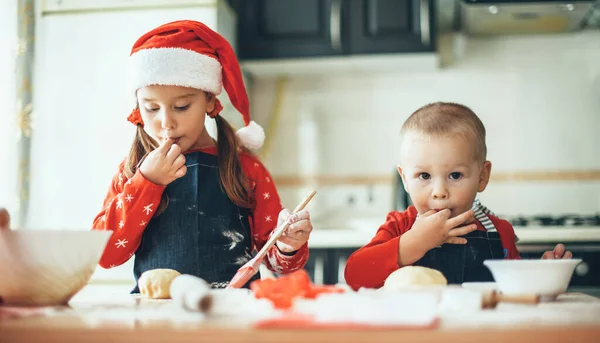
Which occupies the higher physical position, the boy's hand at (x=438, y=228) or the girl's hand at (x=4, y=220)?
the girl's hand at (x=4, y=220)

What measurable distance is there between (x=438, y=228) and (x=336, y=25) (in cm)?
156

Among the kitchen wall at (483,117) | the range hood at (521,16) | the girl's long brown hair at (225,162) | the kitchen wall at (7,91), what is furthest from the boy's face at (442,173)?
the kitchen wall at (7,91)

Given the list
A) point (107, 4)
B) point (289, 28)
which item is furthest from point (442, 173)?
→ point (107, 4)

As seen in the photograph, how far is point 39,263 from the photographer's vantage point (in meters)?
0.77

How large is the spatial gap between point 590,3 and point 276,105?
1264 mm

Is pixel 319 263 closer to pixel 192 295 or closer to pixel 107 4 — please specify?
pixel 107 4

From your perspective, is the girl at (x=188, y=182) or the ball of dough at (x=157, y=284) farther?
the girl at (x=188, y=182)

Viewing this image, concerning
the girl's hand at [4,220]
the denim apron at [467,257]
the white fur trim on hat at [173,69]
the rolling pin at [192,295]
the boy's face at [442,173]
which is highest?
the white fur trim on hat at [173,69]

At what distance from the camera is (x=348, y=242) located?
2.22 m

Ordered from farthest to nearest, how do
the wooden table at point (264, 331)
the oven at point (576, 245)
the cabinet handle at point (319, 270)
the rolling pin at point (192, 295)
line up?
the cabinet handle at point (319, 270) < the oven at point (576, 245) < the rolling pin at point (192, 295) < the wooden table at point (264, 331)

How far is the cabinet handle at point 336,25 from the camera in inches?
99.3

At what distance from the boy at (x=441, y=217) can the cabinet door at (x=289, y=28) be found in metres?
1.35

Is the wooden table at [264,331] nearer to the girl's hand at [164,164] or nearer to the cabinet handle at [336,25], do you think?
the girl's hand at [164,164]

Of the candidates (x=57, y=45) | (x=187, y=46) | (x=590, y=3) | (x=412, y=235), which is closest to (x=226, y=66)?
(x=187, y=46)
